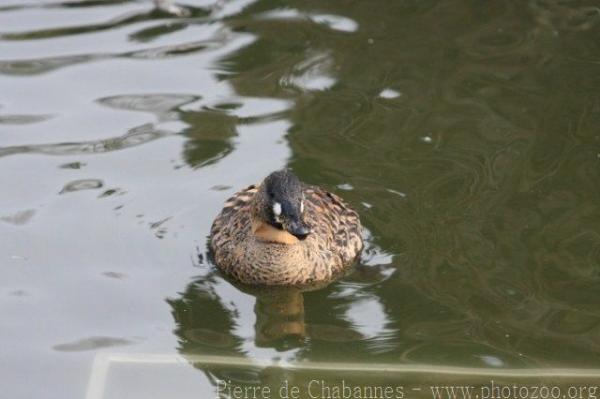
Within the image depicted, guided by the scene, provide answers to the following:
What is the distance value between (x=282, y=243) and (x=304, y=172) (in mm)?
1080

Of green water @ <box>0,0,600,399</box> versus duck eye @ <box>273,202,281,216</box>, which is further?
duck eye @ <box>273,202,281,216</box>

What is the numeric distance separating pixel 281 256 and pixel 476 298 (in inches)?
51.1

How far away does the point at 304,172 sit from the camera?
32.8ft

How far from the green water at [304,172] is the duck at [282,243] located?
134 millimetres

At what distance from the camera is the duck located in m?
8.94

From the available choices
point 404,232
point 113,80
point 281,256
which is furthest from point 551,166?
point 113,80

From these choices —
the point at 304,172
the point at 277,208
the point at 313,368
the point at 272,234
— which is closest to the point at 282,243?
the point at 272,234

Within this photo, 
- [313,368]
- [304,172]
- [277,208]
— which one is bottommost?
[313,368]

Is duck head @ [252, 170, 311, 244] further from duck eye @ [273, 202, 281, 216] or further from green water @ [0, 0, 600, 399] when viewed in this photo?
green water @ [0, 0, 600, 399]

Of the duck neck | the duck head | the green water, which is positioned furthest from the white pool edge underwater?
the duck neck

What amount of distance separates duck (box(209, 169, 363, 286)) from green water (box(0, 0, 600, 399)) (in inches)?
5.3

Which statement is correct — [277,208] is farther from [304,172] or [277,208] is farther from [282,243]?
[304,172]

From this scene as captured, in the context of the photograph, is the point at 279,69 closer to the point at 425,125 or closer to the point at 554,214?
the point at 425,125

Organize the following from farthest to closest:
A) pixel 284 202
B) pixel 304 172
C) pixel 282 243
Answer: pixel 304 172, pixel 282 243, pixel 284 202
